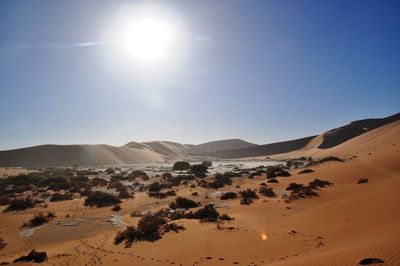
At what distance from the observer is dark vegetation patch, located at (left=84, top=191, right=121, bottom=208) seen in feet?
75.9

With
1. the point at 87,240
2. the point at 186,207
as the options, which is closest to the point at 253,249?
the point at 87,240

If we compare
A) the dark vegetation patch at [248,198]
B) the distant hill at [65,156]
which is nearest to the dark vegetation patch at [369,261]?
the dark vegetation patch at [248,198]

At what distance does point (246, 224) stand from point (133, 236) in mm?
5371

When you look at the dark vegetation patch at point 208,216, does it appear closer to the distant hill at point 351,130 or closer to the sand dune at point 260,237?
the sand dune at point 260,237

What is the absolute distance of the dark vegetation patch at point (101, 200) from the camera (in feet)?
75.9

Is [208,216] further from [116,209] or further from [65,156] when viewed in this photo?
[65,156]

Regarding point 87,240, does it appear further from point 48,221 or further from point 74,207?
point 74,207

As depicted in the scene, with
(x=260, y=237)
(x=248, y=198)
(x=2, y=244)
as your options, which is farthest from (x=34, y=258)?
(x=248, y=198)

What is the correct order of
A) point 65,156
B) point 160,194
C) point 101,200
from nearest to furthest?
point 101,200, point 160,194, point 65,156

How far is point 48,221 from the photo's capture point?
17859mm

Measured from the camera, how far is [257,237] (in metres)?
12.3

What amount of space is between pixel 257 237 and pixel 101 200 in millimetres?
15125

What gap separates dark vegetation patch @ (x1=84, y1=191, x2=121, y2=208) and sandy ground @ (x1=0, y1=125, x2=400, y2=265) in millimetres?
1598

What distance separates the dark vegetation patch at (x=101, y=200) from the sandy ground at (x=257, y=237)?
160 centimetres
